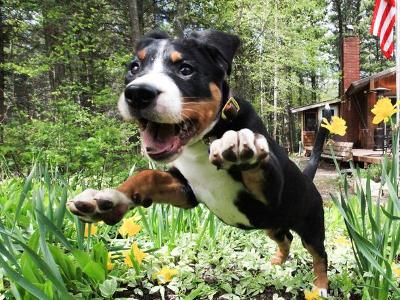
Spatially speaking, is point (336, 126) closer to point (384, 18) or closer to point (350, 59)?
point (384, 18)

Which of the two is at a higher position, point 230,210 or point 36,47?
point 36,47

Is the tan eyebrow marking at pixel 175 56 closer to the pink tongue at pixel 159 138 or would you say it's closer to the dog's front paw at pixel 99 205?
the pink tongue at pixel 159 138

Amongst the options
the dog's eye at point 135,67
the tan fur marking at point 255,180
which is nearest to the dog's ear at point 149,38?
the dog's eye at point 135,67

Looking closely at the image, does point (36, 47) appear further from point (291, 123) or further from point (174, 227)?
point (291, 123)

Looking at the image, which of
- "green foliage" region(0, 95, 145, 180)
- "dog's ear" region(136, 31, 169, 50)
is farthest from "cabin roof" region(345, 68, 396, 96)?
"dog's ear" region(136, 31, 169, 50)

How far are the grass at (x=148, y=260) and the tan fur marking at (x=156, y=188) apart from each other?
398mm

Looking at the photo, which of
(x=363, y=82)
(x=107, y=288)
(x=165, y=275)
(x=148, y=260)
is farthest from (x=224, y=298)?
(x=363, y=82)

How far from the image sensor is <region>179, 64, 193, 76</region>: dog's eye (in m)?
2.07

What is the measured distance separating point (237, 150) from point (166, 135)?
58 centimetres

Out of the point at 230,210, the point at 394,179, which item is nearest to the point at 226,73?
the point at 230,210

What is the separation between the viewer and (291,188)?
246 centimetres

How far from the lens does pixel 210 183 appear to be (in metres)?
2.32

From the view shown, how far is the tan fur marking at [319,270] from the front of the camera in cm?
266

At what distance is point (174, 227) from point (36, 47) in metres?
13.6
